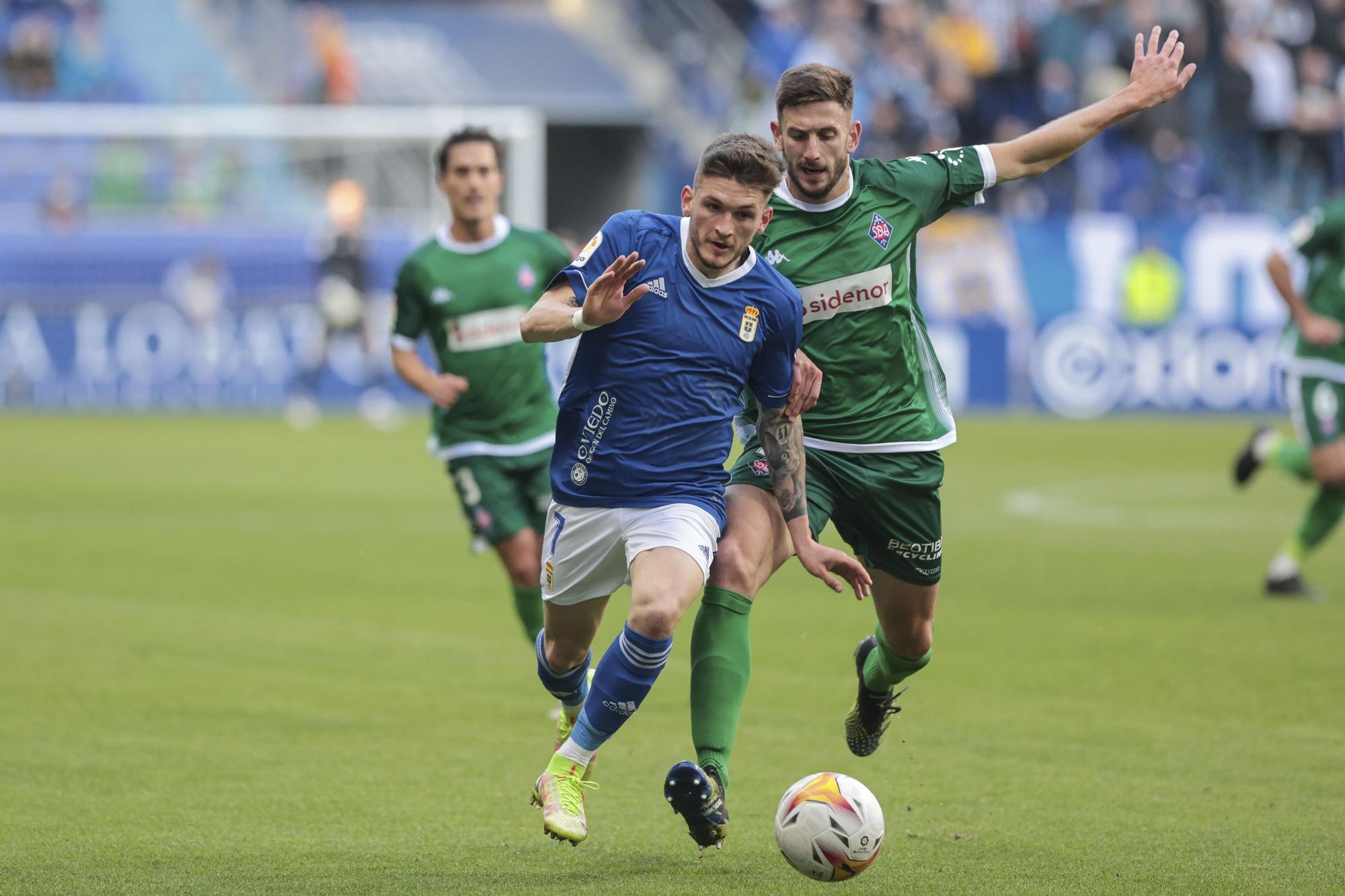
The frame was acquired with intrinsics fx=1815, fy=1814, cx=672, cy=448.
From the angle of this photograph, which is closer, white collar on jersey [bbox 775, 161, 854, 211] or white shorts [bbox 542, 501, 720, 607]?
white shorts [bbox 542, 501, 720, 607]

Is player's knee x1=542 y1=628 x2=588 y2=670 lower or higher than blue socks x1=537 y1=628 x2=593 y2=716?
higher

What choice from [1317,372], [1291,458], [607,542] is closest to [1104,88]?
[1291,458]

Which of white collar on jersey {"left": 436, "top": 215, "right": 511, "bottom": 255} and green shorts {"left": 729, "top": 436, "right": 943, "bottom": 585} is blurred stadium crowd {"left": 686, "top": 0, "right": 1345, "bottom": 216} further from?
green shorts {"left": 729, "top": 436, "right": 943, "bottom": 585}

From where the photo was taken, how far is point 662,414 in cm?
546

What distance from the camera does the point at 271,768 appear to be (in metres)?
6.59

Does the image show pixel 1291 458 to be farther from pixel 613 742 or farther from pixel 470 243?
pixel 613 742

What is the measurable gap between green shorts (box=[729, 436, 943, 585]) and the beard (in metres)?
0.83

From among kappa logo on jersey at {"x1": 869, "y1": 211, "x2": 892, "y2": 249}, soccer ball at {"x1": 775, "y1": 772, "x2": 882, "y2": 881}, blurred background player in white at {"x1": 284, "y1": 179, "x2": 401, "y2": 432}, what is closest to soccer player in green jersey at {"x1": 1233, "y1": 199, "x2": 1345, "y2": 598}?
kappa logo on jersey at {"x1": 869, "y1": 211, "x2": 892, "y2": 249}

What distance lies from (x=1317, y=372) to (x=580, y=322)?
7.16 meters

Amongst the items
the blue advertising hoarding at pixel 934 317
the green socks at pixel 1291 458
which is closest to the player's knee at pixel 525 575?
the green socks at pixel 1291 458

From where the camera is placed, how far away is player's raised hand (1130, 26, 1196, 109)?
592 cm

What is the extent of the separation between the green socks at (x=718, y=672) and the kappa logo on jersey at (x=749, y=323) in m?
0.79

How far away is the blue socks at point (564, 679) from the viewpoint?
6.17 meters

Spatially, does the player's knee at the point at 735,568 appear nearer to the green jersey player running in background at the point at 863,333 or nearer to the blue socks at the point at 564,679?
the green jersey player running in background at the point at 863,333
